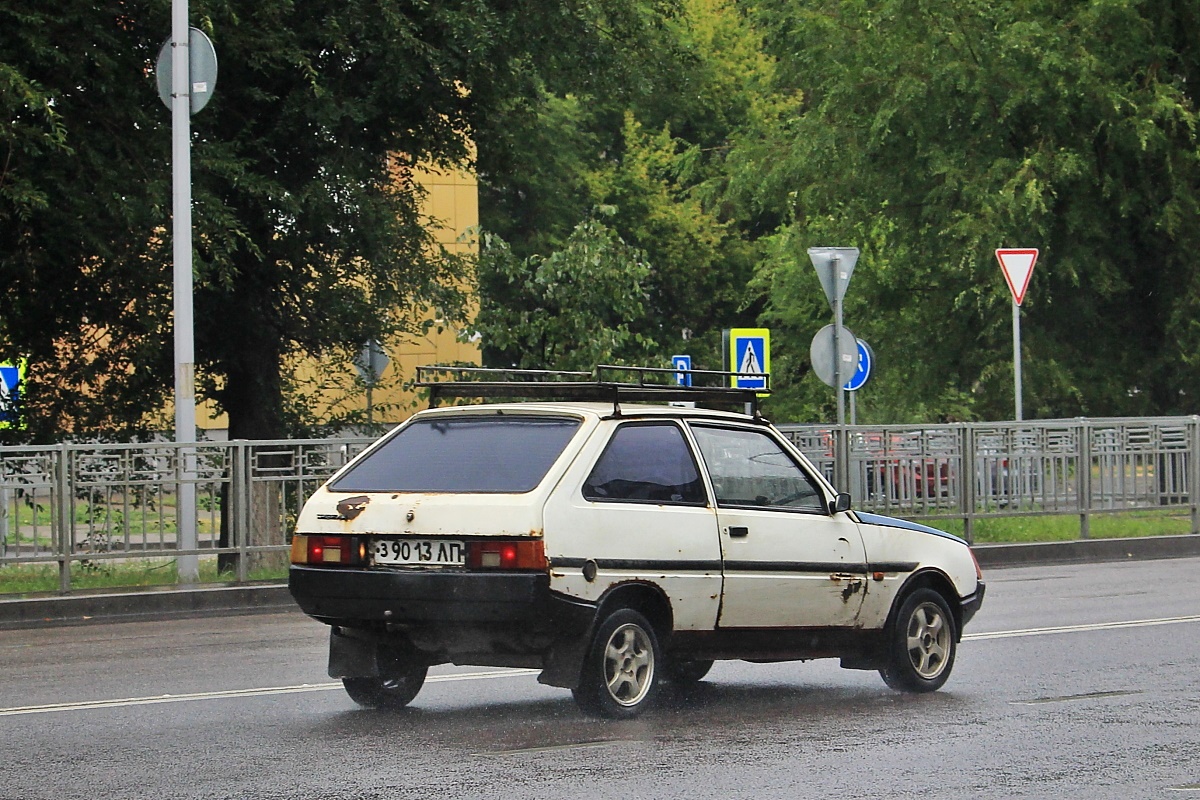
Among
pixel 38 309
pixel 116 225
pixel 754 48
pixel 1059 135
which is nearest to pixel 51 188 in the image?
pixel 116 225

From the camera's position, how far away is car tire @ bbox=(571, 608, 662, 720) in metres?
8.77

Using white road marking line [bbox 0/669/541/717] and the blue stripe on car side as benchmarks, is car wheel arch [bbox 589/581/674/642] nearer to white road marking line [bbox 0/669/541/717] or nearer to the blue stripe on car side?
the blue stripe on car side

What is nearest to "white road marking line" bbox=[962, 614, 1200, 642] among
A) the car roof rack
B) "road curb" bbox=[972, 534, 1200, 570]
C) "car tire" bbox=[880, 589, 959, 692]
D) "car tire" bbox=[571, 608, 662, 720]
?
"car tire" bbox=[880, 589, 959, 692]

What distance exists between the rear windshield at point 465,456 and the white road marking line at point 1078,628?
4640 millimetres

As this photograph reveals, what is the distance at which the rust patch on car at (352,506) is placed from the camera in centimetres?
901

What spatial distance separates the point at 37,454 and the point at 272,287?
5.88 metres

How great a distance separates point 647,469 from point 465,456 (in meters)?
0.90

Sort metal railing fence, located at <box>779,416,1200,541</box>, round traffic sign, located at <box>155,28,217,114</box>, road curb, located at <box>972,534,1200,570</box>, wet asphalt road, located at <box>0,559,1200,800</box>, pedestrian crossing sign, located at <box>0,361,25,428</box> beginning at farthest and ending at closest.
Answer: road curb, located at <box>972,534,1200,570</box>, metal railing fence, located at <box>779,416,1200,541</box>, pedestrian crossing sign, located at <box>0,361,25,428</box>, round traffic sign, located at <box>155,28,217,114</box>, wet asphalt road, located at <box>0,559,1200,800</box>

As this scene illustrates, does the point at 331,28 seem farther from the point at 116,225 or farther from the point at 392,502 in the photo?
the point at 392,502

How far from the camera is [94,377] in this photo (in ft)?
66.8

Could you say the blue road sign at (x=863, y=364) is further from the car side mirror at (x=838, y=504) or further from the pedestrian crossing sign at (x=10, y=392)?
the car side mirror at (x=838, y=504)

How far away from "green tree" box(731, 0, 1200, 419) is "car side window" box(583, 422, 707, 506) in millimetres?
19174

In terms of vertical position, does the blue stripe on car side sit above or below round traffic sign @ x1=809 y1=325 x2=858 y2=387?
below

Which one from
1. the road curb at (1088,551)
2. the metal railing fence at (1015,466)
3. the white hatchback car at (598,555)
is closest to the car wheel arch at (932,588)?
the white hatchback car at (598,555)
